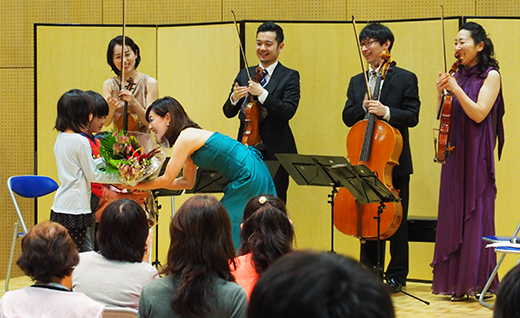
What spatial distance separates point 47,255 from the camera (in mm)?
2002

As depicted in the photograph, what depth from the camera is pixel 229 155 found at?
346 centimetres

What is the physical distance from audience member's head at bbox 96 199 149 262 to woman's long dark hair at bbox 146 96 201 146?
3.58 ft

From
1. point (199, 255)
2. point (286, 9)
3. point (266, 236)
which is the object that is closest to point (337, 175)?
point (266, 236)

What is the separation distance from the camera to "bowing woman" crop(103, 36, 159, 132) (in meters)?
4.60

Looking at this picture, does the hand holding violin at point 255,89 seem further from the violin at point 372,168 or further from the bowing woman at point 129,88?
the bowing woman at point 129,88

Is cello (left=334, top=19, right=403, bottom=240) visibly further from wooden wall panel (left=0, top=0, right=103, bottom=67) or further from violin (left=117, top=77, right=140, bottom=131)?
wooden wall panel (left=0, top=0, right=103, bottom=67)

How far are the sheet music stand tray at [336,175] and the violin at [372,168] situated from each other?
311 millimetres

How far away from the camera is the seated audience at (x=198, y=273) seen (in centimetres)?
179

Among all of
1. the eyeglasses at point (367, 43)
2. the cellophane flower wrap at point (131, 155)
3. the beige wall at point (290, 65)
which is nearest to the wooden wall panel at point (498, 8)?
the beige wall at point (290, 65)

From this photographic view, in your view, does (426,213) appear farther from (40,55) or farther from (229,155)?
(40,55)

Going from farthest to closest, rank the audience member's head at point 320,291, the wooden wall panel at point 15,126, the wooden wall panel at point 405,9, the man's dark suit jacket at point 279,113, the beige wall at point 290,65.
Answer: the wooden wall panel at point 15,126
the wooden wall panel at point 405,9
the beige wall at point 290,65
the man's dark suit jacket at point 279,113
the audience member's head at point 320,291

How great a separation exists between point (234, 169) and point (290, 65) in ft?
6.85

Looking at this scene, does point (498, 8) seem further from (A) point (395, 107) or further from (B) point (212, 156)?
(B) point (212, 156)

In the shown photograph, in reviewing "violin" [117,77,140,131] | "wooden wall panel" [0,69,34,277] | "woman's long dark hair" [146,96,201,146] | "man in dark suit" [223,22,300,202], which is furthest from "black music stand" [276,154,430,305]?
"wooden wall panel" [0,69,34,277]
